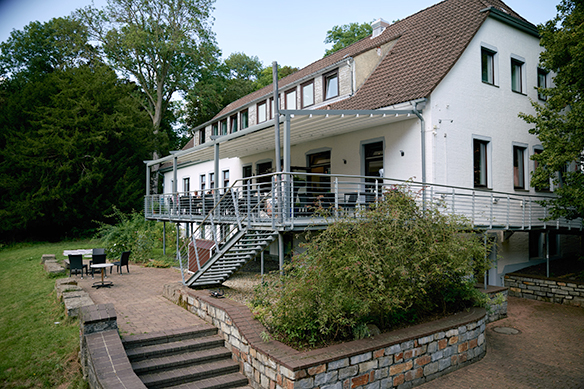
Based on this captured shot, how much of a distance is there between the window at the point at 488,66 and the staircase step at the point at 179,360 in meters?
11.5

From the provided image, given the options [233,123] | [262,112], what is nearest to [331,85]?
[262,112]

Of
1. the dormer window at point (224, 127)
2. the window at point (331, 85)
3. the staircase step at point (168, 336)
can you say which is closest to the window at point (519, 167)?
the window at point (331, 85)

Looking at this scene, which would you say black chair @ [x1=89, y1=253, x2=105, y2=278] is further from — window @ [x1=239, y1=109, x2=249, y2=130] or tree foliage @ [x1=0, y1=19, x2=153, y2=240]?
tree foliage @ [x1=0, y1=19, x2=153, y2=240]

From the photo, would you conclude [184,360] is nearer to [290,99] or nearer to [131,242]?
[131,242]

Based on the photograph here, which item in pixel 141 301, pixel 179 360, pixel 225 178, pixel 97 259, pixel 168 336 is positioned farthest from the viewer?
pixel 225 178

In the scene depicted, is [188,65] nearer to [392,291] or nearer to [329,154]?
[329,154]

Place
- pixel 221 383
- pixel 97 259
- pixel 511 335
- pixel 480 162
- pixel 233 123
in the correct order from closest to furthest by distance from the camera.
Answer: pixel 221 383, pixel 511 335, pixel 97 259, pixel 480 162, pixel 233 123

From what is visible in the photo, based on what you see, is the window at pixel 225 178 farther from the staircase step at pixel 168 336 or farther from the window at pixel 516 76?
the staircase step at pixel 168 336

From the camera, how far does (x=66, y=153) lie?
950 inches

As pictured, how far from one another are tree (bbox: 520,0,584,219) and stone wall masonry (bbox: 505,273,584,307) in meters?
2.03

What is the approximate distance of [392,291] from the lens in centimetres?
650

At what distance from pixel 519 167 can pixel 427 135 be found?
16.8ft

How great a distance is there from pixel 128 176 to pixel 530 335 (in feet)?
80.9

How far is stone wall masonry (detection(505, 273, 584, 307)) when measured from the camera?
1192cm
